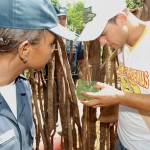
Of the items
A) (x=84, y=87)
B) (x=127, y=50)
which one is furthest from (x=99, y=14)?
(x=84, y=87)

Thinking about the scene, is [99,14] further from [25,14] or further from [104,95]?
[25,14]

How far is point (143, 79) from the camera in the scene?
4.73ft

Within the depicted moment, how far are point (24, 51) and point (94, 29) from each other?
46 cm

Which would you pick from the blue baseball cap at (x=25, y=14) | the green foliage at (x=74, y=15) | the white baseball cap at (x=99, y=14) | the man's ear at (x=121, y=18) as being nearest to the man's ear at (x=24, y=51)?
the blue baseball cap at (x=25, y=14)

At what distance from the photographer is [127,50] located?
1547 mm

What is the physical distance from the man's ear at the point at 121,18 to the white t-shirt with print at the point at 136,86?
12cm

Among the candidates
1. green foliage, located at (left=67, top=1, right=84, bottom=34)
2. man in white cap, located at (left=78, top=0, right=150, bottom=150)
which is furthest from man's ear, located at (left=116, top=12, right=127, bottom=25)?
green foliage, located at (left=67, top=1, right=84, bottom=34)

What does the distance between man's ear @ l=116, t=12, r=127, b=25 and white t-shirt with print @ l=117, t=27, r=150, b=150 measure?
0.38 ft

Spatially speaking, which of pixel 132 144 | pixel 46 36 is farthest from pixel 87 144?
pixel 46 36

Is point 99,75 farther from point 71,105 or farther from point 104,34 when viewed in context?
point 104,34

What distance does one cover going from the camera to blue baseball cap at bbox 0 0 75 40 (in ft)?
3.29

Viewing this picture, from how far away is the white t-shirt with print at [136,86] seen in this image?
143cm

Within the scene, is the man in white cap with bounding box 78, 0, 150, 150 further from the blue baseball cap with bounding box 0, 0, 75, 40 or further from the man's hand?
the blue baseball cap with bounding box 0, 0, 75, 40

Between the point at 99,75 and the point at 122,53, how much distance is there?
594 millimetres
